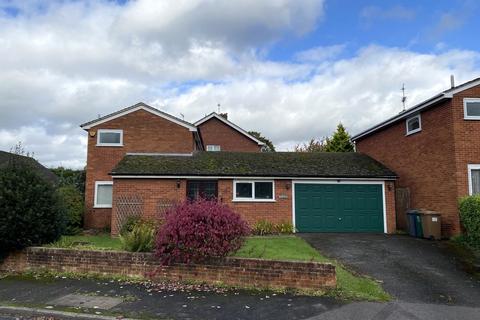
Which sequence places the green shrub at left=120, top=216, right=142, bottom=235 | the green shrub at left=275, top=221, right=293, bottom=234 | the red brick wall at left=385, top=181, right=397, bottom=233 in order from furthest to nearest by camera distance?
the red brick wall at left=385, top=181, right=397, bottom=233 → the green shrub at left=275, top=221, right=293, bottom=234 → the green shrub at left=120, top=216, right=142, bottom=235

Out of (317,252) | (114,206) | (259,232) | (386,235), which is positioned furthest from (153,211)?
(386,235)

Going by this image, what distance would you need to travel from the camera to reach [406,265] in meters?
10.3

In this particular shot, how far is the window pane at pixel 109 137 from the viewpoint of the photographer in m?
19.8

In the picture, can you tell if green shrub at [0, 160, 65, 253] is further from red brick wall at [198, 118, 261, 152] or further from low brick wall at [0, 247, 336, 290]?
red brick wall at [198, 118, 261, 152]

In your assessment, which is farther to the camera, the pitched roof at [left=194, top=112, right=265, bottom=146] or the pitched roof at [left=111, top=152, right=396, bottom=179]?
the pitched roof at [left=194, top=112, right=265, bottom=146]

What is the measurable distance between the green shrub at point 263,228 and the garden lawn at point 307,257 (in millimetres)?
1084

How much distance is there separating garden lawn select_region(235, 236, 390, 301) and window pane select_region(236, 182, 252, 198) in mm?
2555

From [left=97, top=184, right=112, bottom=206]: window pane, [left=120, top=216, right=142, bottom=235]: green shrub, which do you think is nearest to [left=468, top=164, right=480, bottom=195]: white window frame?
[left=120, top=216, right=142, bottom=235]: green shrub

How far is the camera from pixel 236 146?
1253 inches

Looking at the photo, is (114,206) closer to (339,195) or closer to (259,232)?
(259,232)

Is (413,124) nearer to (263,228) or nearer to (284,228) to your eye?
(284,228)

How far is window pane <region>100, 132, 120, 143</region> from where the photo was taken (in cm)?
1975

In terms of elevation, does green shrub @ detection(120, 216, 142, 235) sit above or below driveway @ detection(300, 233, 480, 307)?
above

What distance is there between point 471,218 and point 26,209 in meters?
12.9
